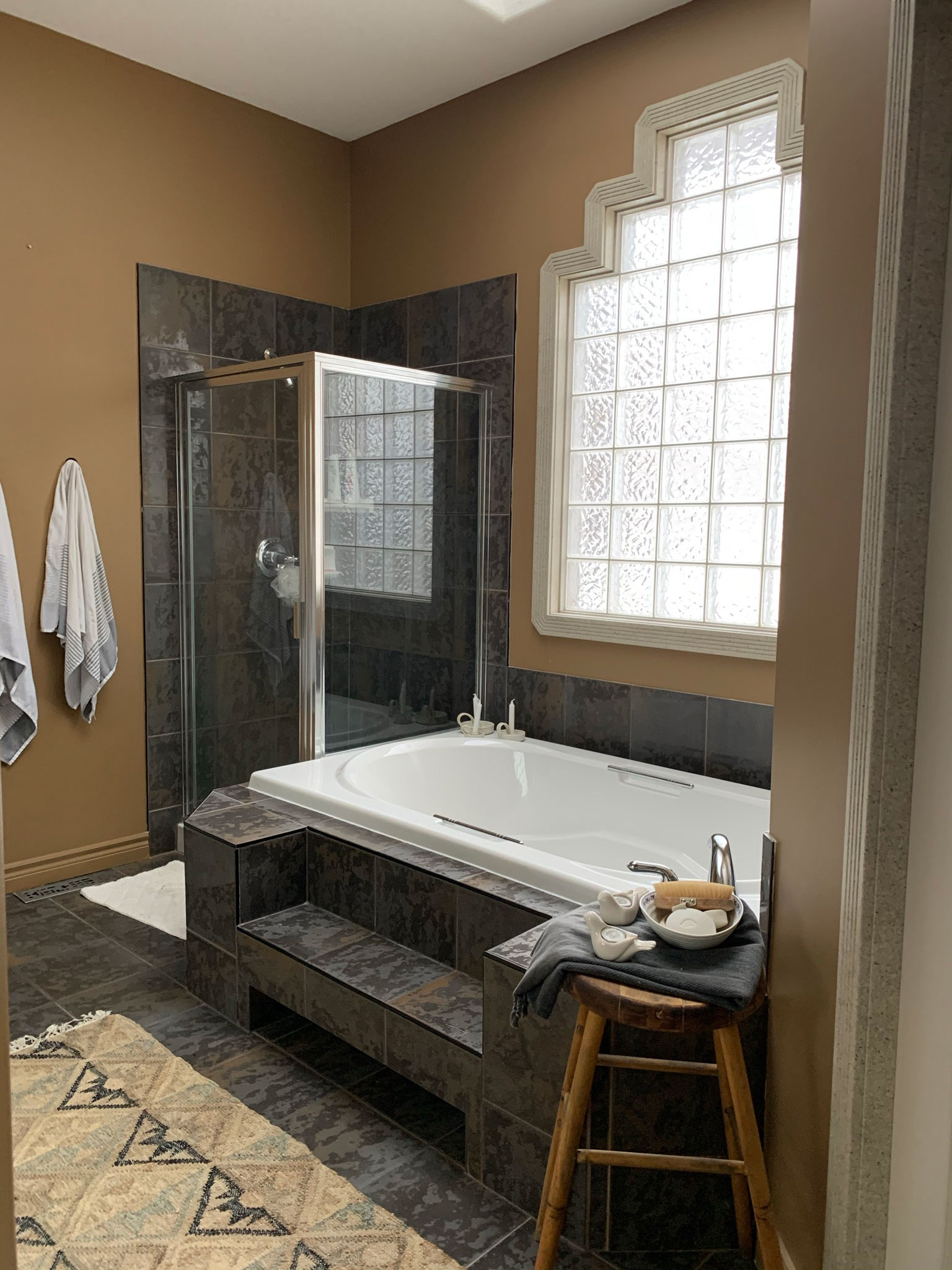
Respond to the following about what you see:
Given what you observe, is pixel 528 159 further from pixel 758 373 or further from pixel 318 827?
pixel 318 827

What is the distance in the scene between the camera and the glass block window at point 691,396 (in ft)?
9.64

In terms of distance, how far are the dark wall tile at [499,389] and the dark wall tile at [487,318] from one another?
29 millimetres

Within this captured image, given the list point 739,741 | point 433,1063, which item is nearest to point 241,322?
point 739,741

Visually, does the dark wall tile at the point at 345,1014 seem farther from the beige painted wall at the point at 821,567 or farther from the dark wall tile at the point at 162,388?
the dark wall tile at the point at 162,388

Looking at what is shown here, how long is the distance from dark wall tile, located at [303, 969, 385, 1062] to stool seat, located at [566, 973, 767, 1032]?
814mm

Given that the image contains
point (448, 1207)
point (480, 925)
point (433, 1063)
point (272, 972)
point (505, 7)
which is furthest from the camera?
point (505, 7)

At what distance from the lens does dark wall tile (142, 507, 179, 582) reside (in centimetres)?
365

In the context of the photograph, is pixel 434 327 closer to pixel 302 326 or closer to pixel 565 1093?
pixel 302 326

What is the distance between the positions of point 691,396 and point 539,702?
1.19 metres

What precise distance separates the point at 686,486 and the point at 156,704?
6.92ft

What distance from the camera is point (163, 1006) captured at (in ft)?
8.55

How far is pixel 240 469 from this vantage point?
3377 millimetres

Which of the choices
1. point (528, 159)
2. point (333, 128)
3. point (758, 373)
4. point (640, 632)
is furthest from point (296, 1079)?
point (333, 128)

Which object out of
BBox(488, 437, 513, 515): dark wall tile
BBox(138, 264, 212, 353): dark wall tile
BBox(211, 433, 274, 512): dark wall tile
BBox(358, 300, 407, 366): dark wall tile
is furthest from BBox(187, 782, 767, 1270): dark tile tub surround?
BBox(358, 300, 407, 366): dark wall tile
